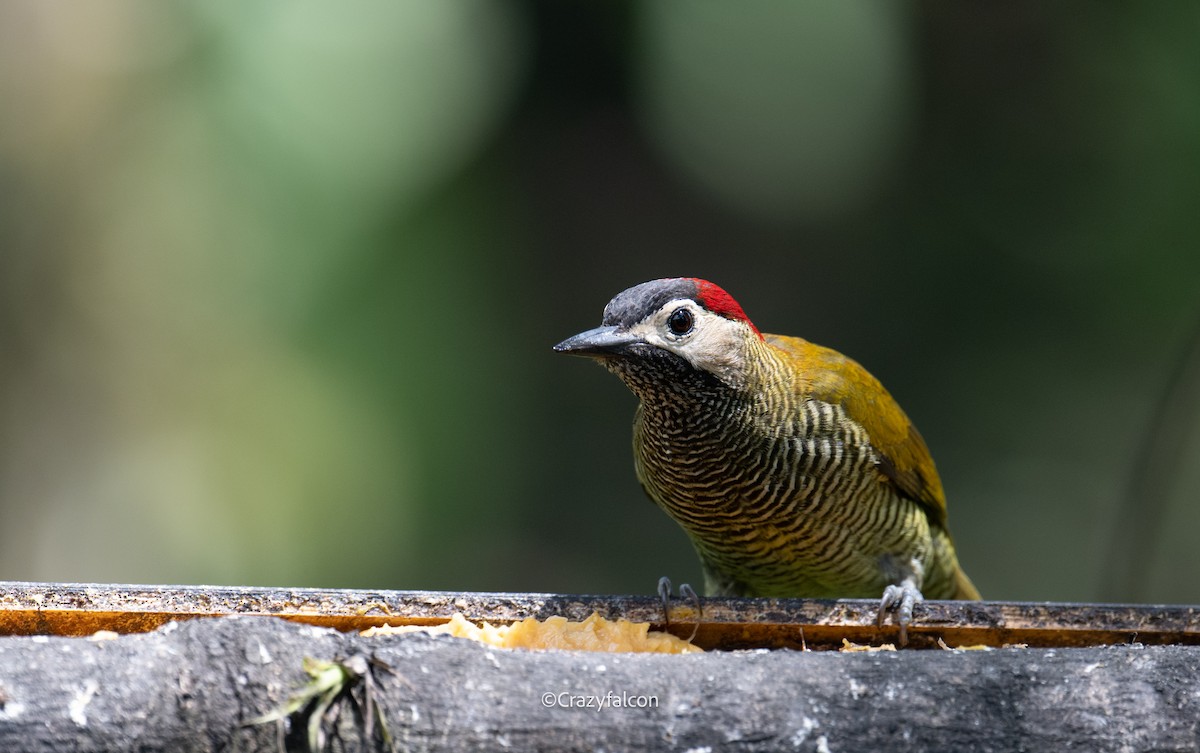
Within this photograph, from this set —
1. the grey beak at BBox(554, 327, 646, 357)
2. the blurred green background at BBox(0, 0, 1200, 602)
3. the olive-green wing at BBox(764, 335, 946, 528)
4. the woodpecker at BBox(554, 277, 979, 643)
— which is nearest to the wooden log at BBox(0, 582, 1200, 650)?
the woodpecker at BBox(554, 277, 979, 643)

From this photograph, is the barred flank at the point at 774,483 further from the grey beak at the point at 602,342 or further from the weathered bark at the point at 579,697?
A: the weathered bark at the point at 579,697

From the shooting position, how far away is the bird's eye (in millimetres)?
3275

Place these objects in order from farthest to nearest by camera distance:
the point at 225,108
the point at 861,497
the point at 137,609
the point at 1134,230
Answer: the point at 1134,230 < the point at 225,108 < the point at 861,497 < the point at 137,609

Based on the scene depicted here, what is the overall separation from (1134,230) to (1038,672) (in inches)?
220

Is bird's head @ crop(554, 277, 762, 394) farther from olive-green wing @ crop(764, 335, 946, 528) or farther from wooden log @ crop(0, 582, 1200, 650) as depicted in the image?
wooden log @ crop(0, 582, 1200, 650)

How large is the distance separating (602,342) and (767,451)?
0.75m

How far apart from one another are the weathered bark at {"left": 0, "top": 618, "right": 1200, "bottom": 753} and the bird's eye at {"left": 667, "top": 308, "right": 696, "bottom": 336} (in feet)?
4.61

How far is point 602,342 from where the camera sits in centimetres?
315

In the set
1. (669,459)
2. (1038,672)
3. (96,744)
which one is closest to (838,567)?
(669,459)

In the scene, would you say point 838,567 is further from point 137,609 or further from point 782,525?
point 137,609

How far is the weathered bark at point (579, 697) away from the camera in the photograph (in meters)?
1.79

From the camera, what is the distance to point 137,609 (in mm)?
2475

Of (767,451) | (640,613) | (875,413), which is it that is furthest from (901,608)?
(875,413)

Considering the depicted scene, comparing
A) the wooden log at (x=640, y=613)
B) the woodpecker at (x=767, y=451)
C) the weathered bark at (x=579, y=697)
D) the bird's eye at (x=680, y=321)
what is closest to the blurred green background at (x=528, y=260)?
the woodpecker at (x=767, y=451)
